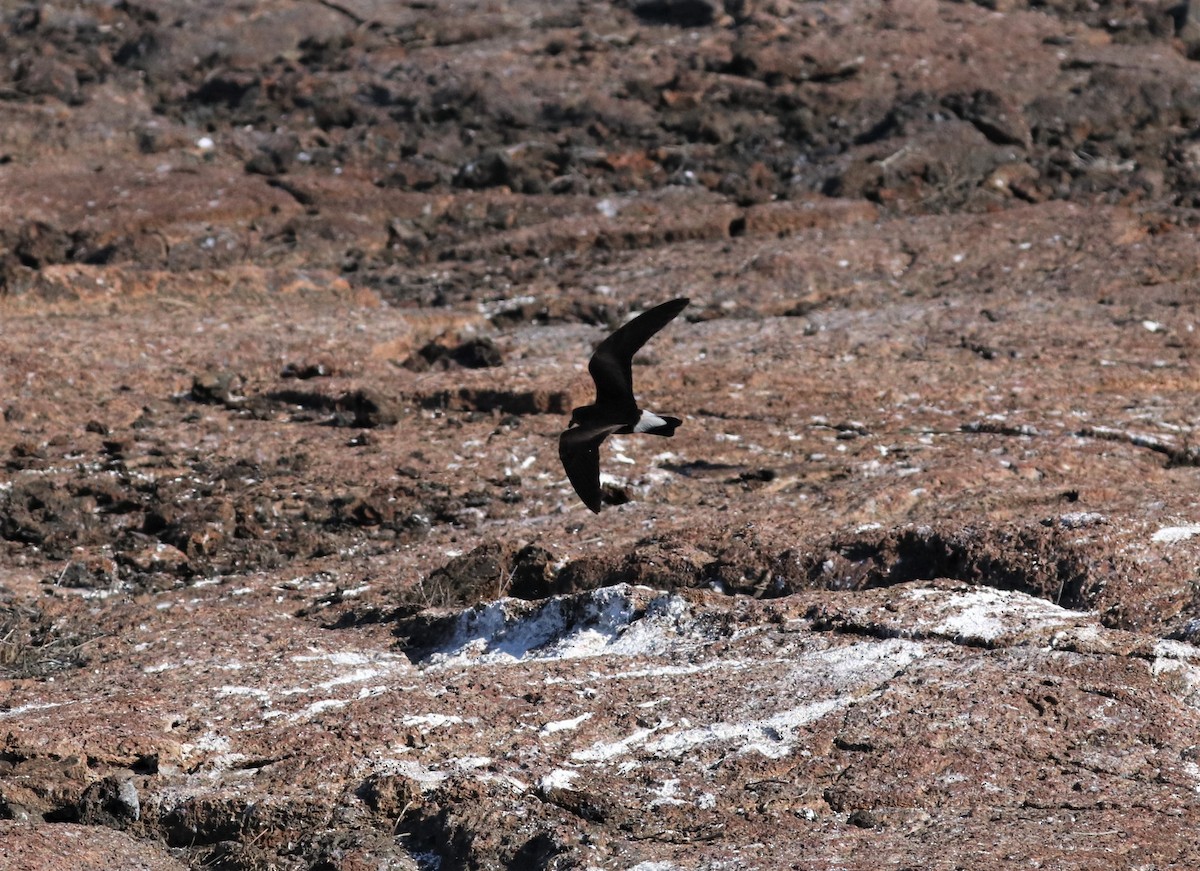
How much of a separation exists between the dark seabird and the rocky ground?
0.50m

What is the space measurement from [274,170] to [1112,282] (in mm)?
7382

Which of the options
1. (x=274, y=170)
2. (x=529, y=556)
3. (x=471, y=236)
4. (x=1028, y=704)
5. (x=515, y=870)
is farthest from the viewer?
(x=274, y=170)

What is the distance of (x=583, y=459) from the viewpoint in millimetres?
6543

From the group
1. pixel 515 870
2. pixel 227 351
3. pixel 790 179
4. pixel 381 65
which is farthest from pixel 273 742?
pixel 381 65

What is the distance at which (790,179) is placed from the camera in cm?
1438

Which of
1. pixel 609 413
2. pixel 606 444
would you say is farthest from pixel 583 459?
pixel 606 444

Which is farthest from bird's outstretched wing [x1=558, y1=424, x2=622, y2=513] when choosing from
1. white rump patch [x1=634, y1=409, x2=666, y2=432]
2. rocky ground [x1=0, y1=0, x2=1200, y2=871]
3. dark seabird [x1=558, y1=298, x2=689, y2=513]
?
rocky ground [x1=0, y1=0, x2=1200, y2=871]

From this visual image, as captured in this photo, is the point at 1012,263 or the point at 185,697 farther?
the point at 1012,263

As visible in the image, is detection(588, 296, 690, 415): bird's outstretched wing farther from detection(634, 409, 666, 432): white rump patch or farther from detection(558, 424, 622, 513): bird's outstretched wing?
detection(558, 424, 622, 513): bird's outstretched wing

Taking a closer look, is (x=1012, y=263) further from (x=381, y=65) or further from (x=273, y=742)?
(x=273, y=742)

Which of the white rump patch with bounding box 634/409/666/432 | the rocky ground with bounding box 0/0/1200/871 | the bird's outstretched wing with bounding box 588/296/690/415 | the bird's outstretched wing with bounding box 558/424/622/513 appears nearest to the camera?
the rocky ground with bounding box 0/0/1200/871

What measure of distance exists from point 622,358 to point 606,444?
2567mm

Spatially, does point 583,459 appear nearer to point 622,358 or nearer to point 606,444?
point 622,358

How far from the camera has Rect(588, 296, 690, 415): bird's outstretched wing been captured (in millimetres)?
6590
